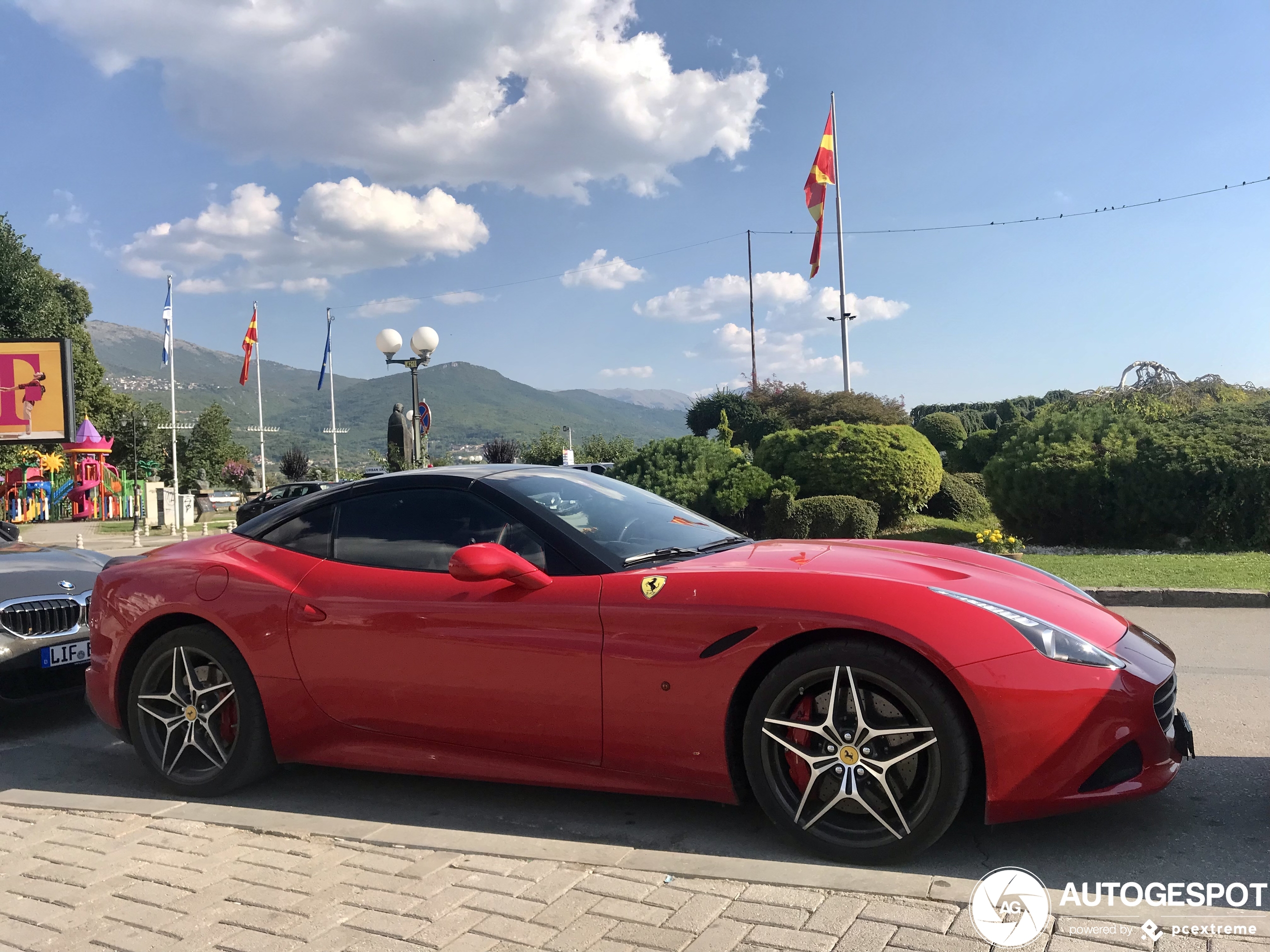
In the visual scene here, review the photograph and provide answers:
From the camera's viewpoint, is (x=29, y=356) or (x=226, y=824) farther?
(x=29, y=356)

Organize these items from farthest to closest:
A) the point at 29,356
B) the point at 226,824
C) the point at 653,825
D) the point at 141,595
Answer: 1. the point at 29,356
2. the point at 141,595
3. the point at 226,824
4. the point at 653,825

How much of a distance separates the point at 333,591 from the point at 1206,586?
795 cm

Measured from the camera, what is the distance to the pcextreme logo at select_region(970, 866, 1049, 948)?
2.38 m

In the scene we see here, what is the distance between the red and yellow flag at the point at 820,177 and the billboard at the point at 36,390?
64.0ft

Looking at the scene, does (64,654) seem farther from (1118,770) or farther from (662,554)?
(1118,770)

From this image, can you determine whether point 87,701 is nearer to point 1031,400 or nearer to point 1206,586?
point 1206,586

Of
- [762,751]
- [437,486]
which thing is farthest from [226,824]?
[762,751]

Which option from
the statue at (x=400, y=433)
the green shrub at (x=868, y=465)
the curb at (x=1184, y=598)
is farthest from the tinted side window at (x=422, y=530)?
the statue at (x=400, y=433)

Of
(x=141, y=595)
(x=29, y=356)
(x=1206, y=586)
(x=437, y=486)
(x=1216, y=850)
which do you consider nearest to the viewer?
(x=1216, y=850)

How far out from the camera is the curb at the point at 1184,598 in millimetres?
7848

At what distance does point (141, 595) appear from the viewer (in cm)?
404

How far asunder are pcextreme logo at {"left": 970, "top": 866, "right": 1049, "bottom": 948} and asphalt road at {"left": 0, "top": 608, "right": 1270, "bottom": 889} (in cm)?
7

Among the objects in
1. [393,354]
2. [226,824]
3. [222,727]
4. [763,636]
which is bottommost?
[226,824]

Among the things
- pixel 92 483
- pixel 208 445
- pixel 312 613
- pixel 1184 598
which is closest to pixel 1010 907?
pixel 312 613
